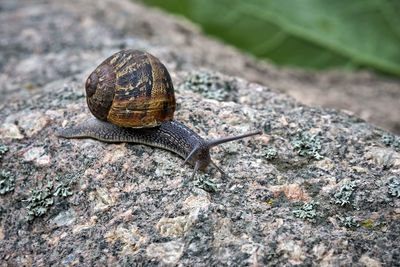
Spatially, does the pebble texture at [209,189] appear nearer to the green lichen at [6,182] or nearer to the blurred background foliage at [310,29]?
the green lichen at [6,182]

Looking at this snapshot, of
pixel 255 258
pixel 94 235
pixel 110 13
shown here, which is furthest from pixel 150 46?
pixel 255 258

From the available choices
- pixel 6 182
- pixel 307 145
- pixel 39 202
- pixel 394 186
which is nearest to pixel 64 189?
pixel 39 202

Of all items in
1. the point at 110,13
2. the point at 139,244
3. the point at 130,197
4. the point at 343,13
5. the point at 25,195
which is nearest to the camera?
the point at 139,244

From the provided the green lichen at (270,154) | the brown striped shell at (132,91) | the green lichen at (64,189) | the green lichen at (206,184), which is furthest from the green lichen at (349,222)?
the green lichen at (64,189)

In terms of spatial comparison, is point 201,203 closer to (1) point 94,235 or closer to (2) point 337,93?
(1) point 94,235

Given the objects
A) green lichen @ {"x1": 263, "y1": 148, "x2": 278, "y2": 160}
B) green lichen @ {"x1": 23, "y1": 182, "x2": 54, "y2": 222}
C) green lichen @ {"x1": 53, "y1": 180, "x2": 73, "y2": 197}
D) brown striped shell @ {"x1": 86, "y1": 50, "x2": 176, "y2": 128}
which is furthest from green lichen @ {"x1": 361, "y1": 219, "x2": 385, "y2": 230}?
green lichen @ {"x1": 23, "y1": 182, "x2": 54, "y2": 222}

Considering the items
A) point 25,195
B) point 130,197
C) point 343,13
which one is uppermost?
point 343,13

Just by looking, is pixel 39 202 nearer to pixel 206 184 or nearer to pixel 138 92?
pixel 138 92
